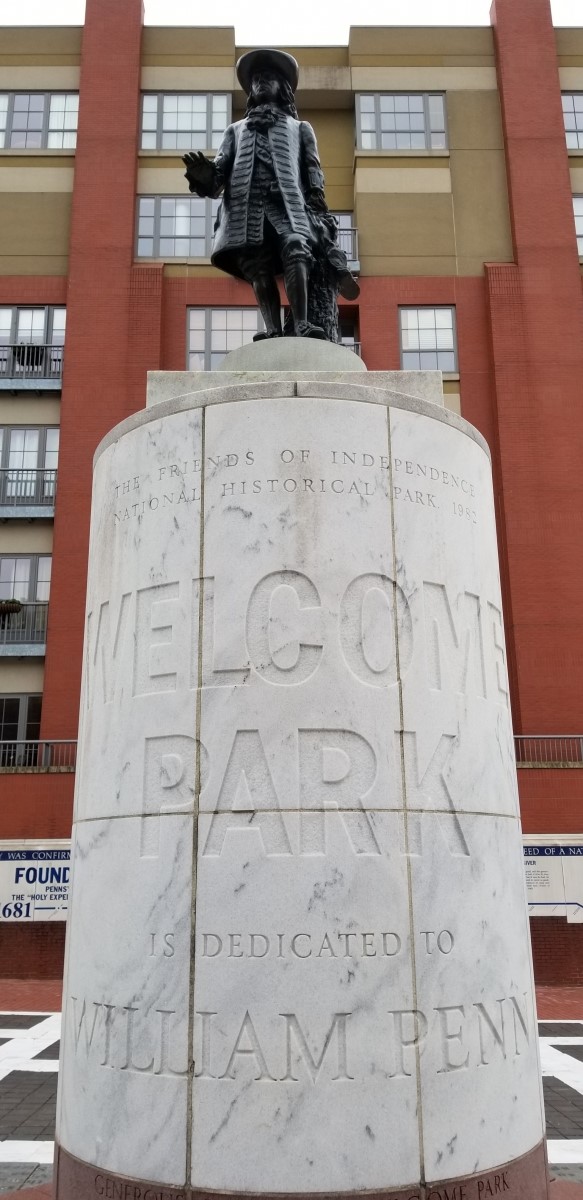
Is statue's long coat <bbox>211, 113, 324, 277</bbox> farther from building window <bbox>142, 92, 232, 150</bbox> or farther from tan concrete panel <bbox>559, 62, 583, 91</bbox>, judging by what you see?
tan concrete panel <bbox>559, 62, 583, 91</bbox>

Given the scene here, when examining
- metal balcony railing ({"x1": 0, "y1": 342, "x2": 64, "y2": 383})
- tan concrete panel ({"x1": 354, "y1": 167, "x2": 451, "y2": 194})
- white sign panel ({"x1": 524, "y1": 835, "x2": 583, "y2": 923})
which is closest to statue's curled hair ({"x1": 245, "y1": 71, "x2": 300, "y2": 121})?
white sign panel ({"x1": 524, "y1": 835, "x2": 583, "y2": 923})

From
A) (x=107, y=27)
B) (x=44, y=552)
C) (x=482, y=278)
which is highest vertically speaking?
(x=107, y=27)

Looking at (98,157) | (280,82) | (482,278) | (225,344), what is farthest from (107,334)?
(280,82)

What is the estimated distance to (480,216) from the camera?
2419 cm

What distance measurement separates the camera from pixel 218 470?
4582 mm

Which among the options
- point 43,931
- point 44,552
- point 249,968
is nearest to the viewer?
point 249,968

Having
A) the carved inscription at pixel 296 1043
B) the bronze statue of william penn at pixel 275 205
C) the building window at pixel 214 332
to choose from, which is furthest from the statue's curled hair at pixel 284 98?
the building window at pixel 214 332

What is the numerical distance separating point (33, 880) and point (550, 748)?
11359 mm

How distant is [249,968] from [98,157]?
2511 cm

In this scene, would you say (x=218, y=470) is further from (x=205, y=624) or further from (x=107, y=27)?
(x=107, y=27)

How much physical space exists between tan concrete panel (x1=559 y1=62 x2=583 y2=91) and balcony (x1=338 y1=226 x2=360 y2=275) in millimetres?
7641

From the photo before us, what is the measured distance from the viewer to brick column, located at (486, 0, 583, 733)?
835 inches

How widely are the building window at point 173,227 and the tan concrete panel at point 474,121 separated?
7085 mm

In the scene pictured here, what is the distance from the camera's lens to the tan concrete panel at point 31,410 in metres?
23.8
